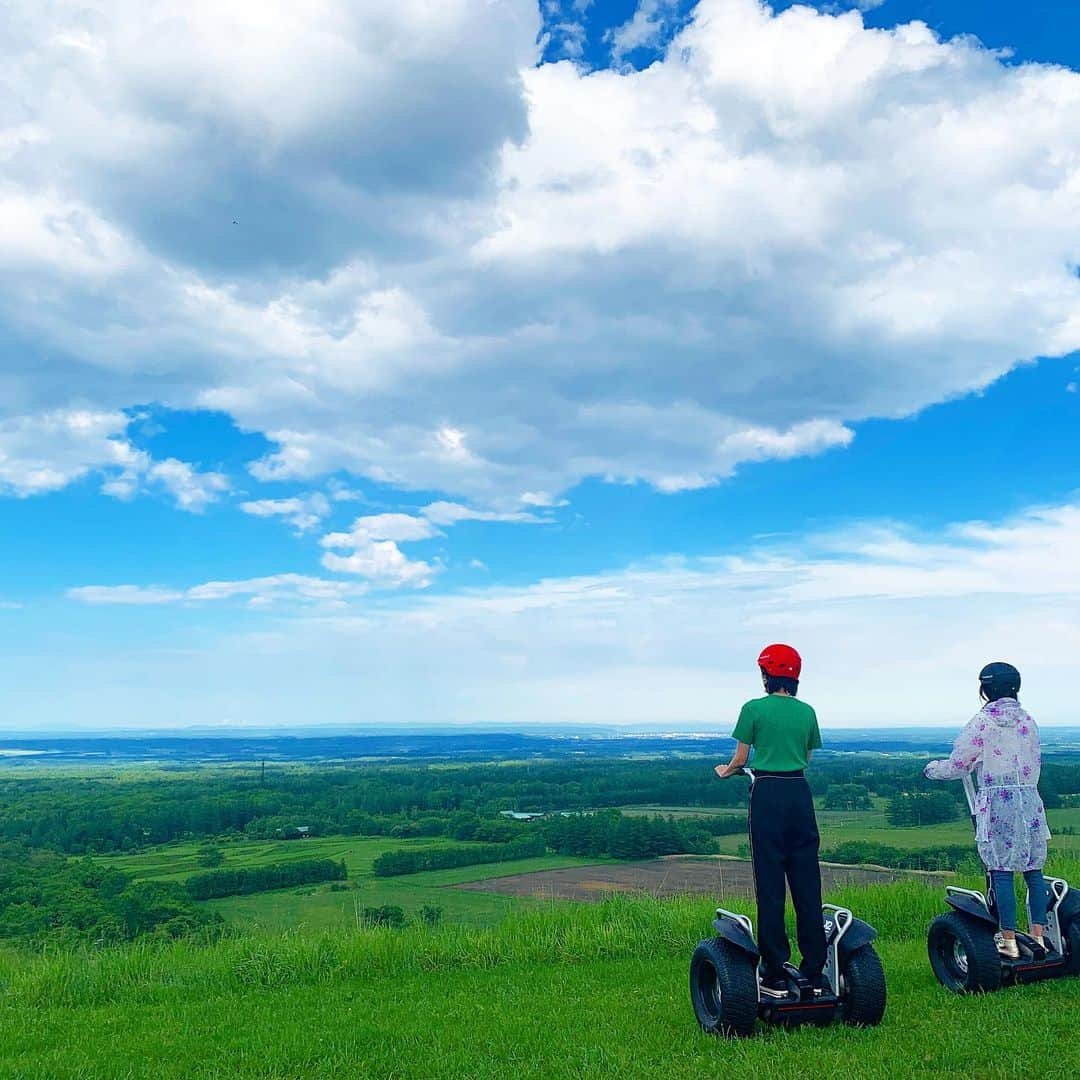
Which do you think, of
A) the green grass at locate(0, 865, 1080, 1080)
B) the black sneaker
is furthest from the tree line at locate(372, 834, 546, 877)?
the black sneaker

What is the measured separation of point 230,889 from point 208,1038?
44364 mm

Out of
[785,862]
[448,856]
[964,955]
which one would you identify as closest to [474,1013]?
[785,862]

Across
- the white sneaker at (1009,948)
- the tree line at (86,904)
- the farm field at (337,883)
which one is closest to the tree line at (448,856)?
the farm field at (337,883)

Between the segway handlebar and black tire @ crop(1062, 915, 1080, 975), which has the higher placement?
the segway handlebar

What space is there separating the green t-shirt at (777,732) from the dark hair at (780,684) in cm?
18

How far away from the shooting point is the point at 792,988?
728cm

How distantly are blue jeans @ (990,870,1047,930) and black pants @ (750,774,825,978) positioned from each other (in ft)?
7.79

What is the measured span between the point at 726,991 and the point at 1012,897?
3.37 meters

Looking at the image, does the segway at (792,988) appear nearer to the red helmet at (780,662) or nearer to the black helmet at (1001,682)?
the red helmet at (780,662)

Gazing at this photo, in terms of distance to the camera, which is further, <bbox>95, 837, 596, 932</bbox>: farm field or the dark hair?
<bbox>95, 837, 596, 932</bbox>: farm field

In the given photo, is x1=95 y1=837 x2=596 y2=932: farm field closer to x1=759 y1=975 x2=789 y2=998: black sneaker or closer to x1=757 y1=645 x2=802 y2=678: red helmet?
x1=759 y1=975 x2=789 y2=998: black sneaker

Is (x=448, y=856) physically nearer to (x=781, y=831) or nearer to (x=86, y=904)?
(x=86, y=904)

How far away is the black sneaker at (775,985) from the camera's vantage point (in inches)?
287

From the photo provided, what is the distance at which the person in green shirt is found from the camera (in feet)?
23.5
